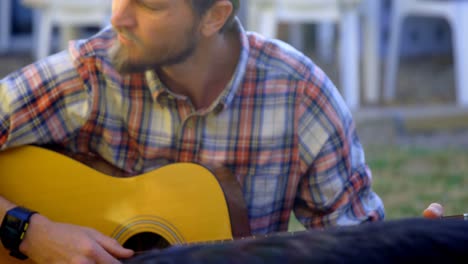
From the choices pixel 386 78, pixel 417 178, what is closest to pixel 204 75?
pixel 417 178

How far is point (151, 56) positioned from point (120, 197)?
0.29 m

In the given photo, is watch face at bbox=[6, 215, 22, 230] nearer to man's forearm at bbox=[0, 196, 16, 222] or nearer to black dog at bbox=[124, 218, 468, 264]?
man's forearm at bbox=[0, 196, 16, 222]

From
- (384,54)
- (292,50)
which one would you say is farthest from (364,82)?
(292,50)

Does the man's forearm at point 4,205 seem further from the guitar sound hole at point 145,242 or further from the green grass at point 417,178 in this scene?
the green grass at point 417,178

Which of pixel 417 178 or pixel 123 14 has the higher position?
pixel 123 14

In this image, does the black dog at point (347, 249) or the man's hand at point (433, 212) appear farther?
the man's hand at point (433, 212)

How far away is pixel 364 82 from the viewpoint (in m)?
5.00

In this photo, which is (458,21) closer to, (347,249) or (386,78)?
(386,78)

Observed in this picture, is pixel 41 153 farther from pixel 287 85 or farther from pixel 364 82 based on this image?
pixel 364 82

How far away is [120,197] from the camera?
5.11 feet

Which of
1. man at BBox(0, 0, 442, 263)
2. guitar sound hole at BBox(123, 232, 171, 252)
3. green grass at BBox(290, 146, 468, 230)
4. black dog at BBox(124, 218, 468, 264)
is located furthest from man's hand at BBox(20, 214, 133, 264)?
green grass at BBox(290, 146, 468, 230)

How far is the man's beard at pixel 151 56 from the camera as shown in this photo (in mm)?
1568

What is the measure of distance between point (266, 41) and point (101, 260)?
24.7 inches

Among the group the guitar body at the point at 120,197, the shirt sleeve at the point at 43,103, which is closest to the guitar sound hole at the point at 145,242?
the guitar body at the point at 120,197
